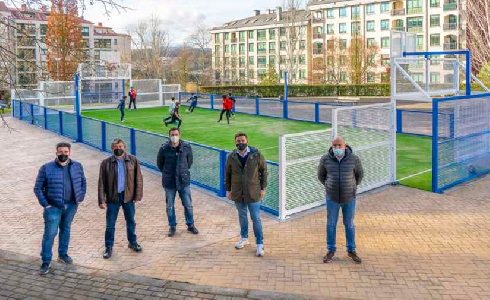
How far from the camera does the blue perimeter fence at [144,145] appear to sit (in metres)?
11.2

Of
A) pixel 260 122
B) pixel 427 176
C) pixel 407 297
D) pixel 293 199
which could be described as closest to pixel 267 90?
pixel 260 122

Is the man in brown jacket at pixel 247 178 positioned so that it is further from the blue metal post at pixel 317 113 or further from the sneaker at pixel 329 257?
the blue metal post at pixel 317 113

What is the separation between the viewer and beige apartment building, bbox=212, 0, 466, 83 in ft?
217

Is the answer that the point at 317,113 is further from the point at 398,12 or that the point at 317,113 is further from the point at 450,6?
the point at 398,12

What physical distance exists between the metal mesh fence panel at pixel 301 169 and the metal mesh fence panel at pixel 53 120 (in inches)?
643

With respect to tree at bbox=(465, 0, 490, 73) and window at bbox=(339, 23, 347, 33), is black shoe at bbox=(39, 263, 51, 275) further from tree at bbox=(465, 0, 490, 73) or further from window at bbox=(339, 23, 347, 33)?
window at bbox=(339, 23, 347, 33)

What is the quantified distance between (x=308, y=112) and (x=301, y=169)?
1744 centimetres

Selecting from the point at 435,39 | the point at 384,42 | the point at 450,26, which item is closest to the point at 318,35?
the point at 384,42

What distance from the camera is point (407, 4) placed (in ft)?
231

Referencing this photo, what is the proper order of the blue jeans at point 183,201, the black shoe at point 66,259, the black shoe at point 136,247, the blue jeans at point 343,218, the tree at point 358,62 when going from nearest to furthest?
the blue jeans at point 343,218, the black shoe at point 66,259, the black shoe at point 136,247, the blue jeans at point 183,201, the tree at point 358,62

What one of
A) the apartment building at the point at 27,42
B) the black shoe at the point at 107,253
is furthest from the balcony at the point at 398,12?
the black shoe at the point at 107,253

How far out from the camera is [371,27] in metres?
75.5

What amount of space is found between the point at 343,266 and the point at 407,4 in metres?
68.2

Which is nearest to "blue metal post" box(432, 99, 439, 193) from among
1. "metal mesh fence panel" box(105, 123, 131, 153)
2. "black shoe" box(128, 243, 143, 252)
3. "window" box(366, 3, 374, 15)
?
"black shoe" box(128, 243, 143, 252)
